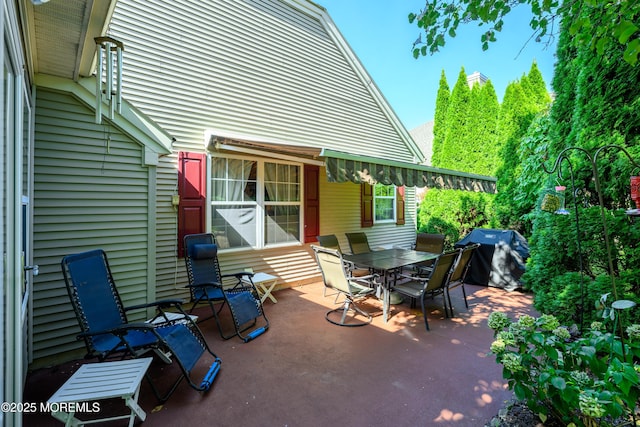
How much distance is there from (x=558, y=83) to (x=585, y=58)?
1.51 ft

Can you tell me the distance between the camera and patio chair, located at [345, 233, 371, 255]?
7105mm

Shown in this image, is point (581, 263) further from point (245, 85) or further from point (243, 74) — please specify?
point (243, 74)

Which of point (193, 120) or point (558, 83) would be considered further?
point (193, 120)

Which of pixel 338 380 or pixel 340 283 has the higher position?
pixel 340 283

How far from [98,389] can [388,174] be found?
4.69m

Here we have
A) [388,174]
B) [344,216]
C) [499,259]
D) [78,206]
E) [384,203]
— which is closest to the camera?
[78,206]

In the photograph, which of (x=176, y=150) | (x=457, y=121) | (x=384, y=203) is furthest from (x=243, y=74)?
(x=457, y=121)

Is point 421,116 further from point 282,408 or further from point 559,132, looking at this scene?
point 282,408

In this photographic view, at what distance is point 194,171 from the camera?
5254 mm

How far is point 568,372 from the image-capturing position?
2.01 metres

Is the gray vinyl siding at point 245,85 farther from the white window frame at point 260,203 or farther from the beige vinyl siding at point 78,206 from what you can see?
the beige vinyl siding at point 78,206

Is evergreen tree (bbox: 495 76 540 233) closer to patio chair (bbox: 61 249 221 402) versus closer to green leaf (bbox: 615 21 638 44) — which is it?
green leaf (bbox: 615 21 638 44)

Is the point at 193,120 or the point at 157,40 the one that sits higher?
the point at 157,40

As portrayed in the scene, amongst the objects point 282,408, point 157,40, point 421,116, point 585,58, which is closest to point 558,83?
point 585,58
